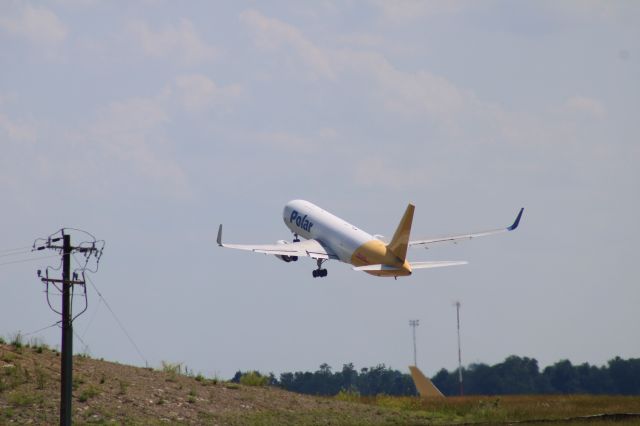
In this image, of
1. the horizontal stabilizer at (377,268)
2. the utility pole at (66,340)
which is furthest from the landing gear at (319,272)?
the utility pole at (66,340)

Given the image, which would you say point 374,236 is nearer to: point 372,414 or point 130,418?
point 372,414

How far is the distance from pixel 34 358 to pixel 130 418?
1045 centimetres

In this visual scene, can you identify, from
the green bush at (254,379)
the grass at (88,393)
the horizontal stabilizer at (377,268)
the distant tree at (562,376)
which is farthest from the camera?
the distant tree at (562,376)

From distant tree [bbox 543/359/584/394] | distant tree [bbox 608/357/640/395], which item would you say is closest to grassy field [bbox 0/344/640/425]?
distant tree [bbox 608/357/640/395]

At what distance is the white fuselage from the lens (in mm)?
124438

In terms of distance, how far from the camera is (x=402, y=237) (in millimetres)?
116375

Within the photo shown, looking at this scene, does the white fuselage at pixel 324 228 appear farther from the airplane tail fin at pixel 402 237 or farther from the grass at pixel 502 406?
the grass at pixel 502 406

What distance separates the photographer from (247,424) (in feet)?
279

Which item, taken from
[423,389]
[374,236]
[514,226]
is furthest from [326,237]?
[423,389]

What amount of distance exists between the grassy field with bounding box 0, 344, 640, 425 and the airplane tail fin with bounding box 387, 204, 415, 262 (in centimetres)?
1644

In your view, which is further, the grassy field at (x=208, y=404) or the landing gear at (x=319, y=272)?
the landing gear at (x=319, y=272)

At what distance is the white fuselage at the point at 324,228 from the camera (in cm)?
12444

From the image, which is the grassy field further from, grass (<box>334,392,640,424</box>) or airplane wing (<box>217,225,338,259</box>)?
airplane wing (<box>217,225,338,259</box>)

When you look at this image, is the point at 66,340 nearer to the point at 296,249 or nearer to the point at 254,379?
the point at 254,379
